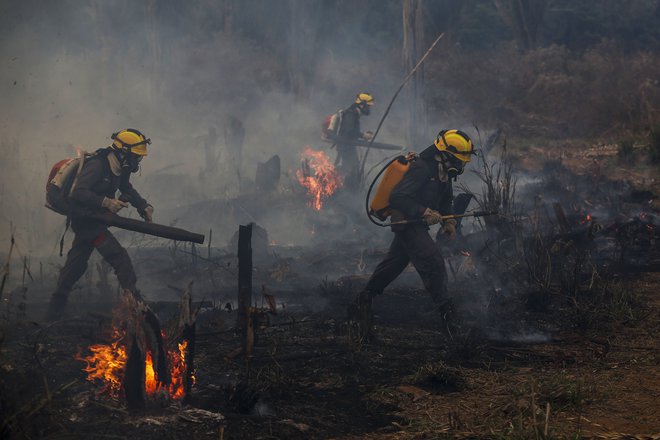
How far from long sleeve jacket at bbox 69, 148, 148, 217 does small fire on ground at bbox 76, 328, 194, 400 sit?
2.39m

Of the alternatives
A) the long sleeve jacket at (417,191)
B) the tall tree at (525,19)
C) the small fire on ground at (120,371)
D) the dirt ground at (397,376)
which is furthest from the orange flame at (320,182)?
the tall tree at (525,19)

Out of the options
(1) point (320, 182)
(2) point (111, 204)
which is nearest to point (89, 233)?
(2) point (111, 204)

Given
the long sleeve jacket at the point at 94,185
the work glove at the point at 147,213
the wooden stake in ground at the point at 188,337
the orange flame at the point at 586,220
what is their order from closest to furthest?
the wooden stake in ground at the point at 188,337, the long sleeve jacket at the point at 94,185, the work glove at the point at 147,213, the orange flame at the point at 586,220

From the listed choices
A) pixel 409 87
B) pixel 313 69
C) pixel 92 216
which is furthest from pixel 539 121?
pixel 92 216

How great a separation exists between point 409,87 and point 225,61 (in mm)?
12557

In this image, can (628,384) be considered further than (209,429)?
Yes

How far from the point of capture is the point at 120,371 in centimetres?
446

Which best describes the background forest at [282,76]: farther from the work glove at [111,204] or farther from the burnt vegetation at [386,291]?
the work glove at [111,204]

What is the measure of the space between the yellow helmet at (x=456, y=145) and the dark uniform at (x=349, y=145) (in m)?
7.62

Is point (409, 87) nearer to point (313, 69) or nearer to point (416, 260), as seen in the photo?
point (416, 260)

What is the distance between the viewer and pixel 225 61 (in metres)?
25.8

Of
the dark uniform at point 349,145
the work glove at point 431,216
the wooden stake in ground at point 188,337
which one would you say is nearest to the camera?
the wooden stake in ground at point 188,337

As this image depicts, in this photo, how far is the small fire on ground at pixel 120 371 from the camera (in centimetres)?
443

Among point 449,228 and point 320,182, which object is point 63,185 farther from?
point 320,182
